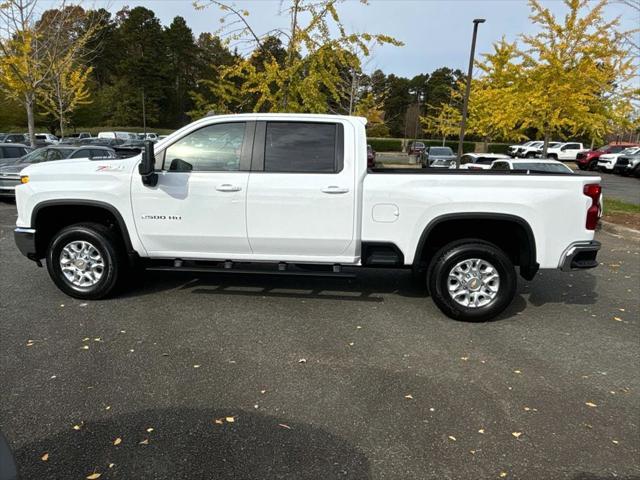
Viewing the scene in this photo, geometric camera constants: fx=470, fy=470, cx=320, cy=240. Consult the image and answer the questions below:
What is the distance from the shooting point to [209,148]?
15.5 feet

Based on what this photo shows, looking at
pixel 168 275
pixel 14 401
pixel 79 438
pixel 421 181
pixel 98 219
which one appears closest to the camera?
pixel 79 438

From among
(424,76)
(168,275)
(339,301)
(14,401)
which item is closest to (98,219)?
(168,275)

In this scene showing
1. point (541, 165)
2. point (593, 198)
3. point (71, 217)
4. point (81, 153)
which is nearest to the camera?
point (593, 198)

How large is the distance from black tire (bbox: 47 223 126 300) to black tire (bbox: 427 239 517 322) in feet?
10.6

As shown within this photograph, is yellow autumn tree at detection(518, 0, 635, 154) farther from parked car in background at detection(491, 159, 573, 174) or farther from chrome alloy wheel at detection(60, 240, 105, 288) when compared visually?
chrome alloy wheel at detection(60, 240, 105, 288)

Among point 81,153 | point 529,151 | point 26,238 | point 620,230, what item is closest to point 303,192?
point 26,238

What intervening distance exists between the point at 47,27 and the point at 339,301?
16564mm

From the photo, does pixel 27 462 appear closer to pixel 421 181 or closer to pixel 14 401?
pixel 14 401

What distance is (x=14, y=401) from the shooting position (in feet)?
10.3

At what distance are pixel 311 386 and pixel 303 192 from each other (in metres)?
1.90

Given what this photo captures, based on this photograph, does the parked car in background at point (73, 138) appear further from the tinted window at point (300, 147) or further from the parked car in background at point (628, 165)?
the parked car in background at point (628, 165)

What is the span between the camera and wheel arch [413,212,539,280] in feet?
14.6

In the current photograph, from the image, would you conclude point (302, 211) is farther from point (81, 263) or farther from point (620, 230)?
point (620, 230)

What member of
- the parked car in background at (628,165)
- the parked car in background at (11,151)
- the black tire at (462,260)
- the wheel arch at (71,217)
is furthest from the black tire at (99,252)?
the parked car in background at (628,165)
